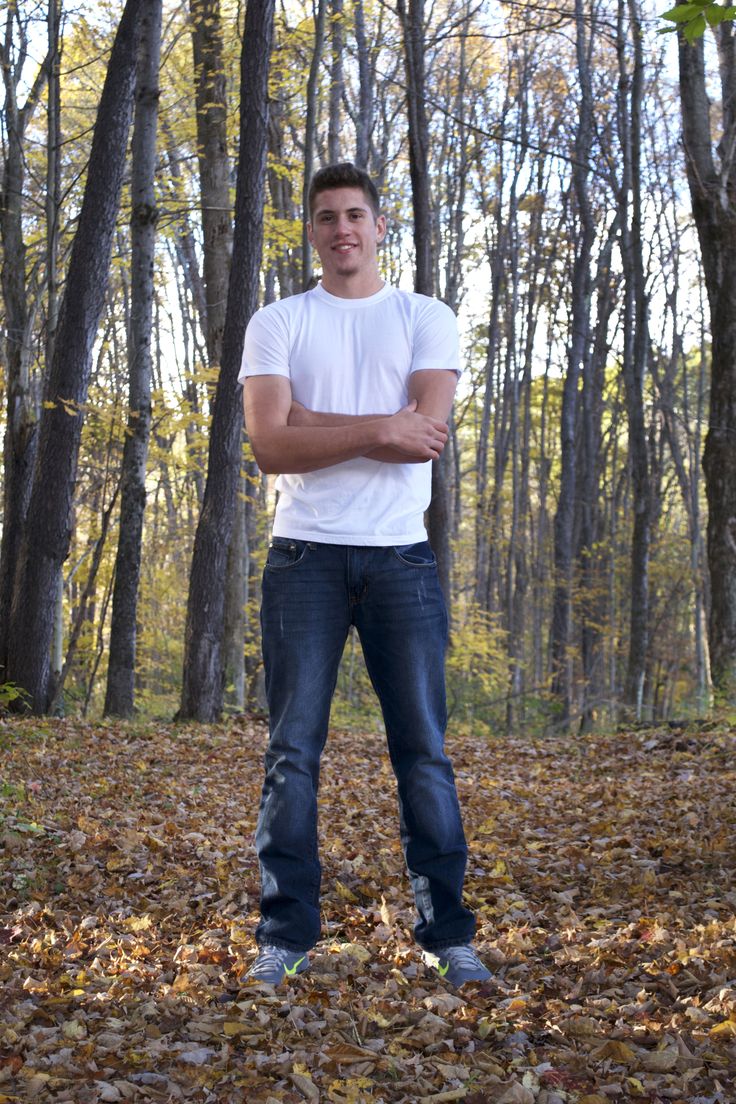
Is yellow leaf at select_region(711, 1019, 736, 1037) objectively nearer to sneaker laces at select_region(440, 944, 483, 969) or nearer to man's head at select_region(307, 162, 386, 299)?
sneaker laces at select_region(440, 944, 483, 969)

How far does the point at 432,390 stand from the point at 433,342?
0.15 meters

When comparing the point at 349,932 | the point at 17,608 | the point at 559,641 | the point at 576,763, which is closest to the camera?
the point at 349,932

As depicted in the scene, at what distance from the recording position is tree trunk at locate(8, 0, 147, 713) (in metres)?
10.4

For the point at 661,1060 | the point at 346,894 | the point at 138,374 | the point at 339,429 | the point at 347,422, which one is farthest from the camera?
the point at 138,374

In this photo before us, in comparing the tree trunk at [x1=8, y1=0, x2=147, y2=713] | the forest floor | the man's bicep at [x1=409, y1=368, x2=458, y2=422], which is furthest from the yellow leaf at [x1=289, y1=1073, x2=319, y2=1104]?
the tree trunk at [x1=8, y1=0, x2=147, y2=713]

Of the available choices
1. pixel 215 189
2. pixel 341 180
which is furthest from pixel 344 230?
Result: pixel 215 189

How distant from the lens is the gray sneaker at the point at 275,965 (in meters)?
3.19

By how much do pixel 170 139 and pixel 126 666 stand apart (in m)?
10.2

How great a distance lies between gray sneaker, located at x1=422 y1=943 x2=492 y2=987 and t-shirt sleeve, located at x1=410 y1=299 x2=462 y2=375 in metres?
1.81

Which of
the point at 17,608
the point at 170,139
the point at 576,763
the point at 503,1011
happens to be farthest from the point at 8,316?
the point at 503,1011

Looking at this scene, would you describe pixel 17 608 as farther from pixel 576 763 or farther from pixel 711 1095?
pixel 711 1095

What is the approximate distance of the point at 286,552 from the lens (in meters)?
3.29

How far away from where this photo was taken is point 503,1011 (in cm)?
306

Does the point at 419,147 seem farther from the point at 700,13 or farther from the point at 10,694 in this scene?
the point at 700,13
